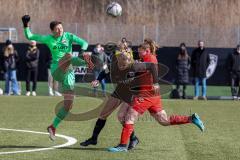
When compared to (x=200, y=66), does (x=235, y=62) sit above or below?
above

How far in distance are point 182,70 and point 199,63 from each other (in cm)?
82

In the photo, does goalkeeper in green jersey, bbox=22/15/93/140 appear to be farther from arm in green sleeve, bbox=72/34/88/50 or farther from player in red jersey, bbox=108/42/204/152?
player in red jersey, bbox=108/42/204/152

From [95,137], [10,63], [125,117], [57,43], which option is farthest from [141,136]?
[10,63]

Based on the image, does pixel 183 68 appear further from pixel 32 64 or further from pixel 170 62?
pixel 32 64

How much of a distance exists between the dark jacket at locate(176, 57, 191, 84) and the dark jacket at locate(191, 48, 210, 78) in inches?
10.3

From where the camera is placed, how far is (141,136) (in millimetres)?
14094

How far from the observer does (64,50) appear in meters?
13.0

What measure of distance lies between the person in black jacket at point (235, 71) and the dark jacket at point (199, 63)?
3.24 feet

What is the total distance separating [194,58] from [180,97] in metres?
1.50

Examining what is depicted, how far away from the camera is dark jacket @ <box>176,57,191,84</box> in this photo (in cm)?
2667

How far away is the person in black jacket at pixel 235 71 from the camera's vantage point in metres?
26.5

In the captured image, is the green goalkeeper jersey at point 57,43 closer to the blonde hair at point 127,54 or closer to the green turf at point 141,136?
the blonde hair at point 127,54

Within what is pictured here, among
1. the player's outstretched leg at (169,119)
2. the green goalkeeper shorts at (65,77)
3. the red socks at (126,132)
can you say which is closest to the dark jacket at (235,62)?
the green goalkeeper shorts at (65,77)

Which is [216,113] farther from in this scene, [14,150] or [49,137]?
[14,150]
